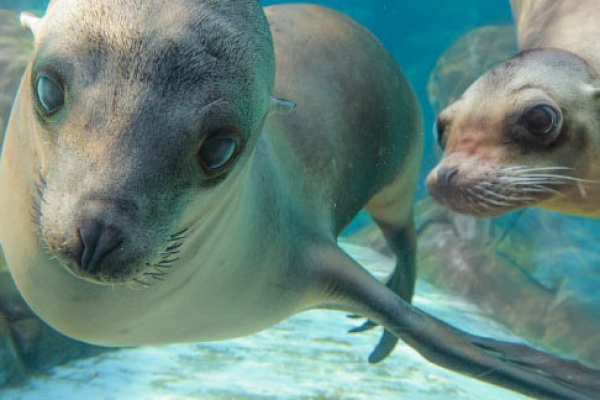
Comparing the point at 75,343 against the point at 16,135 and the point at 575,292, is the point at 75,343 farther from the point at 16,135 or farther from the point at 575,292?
the point at 575,292

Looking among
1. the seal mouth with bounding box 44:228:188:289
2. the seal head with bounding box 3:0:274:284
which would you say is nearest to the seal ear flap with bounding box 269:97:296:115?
the seal head with bounding box 3:0:274:284

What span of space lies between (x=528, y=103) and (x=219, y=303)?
1306 mm

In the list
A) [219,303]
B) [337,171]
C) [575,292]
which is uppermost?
[337,171]

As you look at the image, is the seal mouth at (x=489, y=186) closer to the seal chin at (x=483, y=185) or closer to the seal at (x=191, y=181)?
the seal chin at (x=483, y=185)

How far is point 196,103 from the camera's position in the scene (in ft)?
4.60

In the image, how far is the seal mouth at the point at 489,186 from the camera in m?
2.30

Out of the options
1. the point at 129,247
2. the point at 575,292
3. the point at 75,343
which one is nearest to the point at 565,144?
the point at 129,247

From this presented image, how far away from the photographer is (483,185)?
90.9 inches

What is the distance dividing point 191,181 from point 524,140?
1.41m

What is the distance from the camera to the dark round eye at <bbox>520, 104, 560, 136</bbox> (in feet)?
7.67

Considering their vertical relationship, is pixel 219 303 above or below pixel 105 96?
below

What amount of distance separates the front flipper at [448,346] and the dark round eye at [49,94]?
1476 mm

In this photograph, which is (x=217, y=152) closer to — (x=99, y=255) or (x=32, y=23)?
(x=99, y=255)

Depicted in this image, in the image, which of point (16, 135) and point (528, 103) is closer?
point (16, 135)
